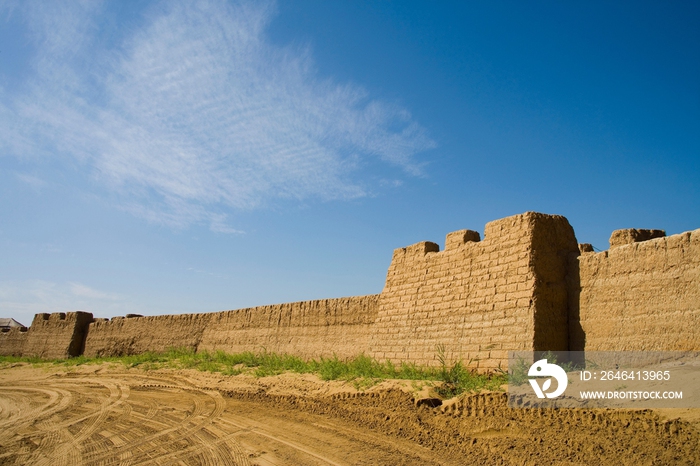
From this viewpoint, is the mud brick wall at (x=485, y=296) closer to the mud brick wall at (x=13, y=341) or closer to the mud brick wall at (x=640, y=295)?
the mud brick wall at (x=640, y=295)

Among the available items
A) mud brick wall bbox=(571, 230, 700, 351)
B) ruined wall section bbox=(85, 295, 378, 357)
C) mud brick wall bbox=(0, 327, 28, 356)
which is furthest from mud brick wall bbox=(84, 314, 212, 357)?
mud brick wall bbox=(571, 230, 700, 351)

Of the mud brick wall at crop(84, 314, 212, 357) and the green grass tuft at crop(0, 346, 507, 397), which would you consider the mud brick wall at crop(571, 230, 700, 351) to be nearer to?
the green grass tuft at crop(0, 346, 507, 397)

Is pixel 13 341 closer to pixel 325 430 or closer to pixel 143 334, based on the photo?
pixel 143 334

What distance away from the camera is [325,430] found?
687 cm

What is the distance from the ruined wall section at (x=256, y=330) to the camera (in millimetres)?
12586

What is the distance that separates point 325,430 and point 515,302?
4.02 metres

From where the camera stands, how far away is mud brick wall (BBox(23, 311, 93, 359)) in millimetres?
21995

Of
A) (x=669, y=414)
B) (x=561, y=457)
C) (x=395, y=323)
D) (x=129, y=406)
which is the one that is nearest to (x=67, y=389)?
(x=129, y=406)

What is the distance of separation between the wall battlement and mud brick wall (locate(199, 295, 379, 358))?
0.03 metres

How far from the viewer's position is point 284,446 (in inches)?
246

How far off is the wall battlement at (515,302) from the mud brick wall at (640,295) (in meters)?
0.02

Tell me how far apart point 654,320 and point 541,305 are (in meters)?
1.65

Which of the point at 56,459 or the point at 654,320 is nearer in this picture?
the point at 56,459

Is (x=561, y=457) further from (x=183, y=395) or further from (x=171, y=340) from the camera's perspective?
(x=171, y=340)
